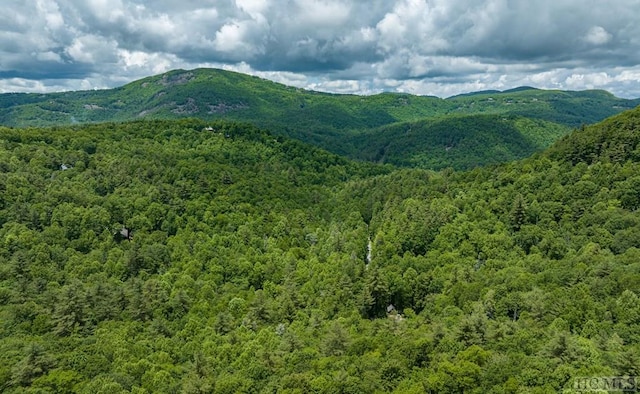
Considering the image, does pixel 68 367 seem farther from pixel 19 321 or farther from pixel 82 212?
pixel 82 212

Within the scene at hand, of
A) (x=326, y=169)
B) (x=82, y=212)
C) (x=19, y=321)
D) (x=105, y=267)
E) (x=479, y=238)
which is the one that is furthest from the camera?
(x=326, y=169)

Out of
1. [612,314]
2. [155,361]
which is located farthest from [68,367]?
[612,314]

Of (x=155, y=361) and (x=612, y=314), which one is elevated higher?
(x=612, y=314)

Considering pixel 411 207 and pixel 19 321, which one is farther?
pixel 411 207

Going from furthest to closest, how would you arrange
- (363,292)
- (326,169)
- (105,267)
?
(326,169), (105,267), (363,292)

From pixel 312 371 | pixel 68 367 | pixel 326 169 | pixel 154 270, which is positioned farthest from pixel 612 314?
pixel 326 169

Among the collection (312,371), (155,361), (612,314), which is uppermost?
(612,314)
